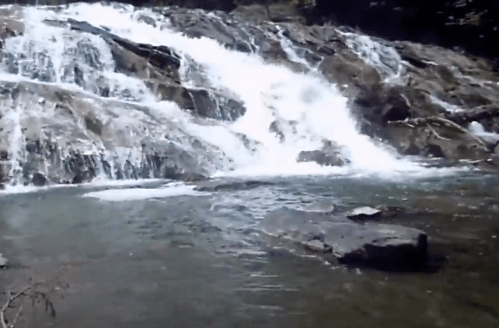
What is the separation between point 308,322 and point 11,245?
17.4 ft

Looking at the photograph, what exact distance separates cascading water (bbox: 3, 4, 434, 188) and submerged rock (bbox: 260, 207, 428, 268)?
8473mm

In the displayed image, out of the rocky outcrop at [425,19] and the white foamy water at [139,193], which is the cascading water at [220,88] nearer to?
the white foamy water at [139,193]

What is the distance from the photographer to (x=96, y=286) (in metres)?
7.32

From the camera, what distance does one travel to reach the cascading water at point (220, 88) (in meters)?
18.2

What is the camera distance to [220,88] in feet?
75.0

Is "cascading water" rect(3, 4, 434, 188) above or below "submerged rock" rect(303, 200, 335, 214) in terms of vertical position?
above

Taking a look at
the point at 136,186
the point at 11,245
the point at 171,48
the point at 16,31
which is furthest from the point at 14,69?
the point at 11,245

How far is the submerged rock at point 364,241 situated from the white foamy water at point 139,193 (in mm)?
4955

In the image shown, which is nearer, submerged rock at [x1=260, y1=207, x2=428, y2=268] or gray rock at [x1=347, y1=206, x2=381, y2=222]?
submerged rock at [x1=260, y1=207, x2=428, y2=268]

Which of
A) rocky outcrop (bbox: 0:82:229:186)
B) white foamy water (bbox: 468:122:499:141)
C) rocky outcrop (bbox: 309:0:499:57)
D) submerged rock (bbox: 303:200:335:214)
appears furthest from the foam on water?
rocky outcrop (bbox: 309:0:499:57)

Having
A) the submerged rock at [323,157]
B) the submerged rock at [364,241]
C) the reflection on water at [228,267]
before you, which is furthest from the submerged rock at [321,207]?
the submerged rock at [323,157]

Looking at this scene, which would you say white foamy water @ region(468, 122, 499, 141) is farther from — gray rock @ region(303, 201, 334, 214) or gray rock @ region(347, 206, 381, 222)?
gray rock @ region(347, 206, 381, 222)

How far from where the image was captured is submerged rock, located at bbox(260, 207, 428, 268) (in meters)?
7.92

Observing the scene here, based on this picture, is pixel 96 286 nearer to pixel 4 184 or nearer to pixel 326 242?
pixel 326 242
